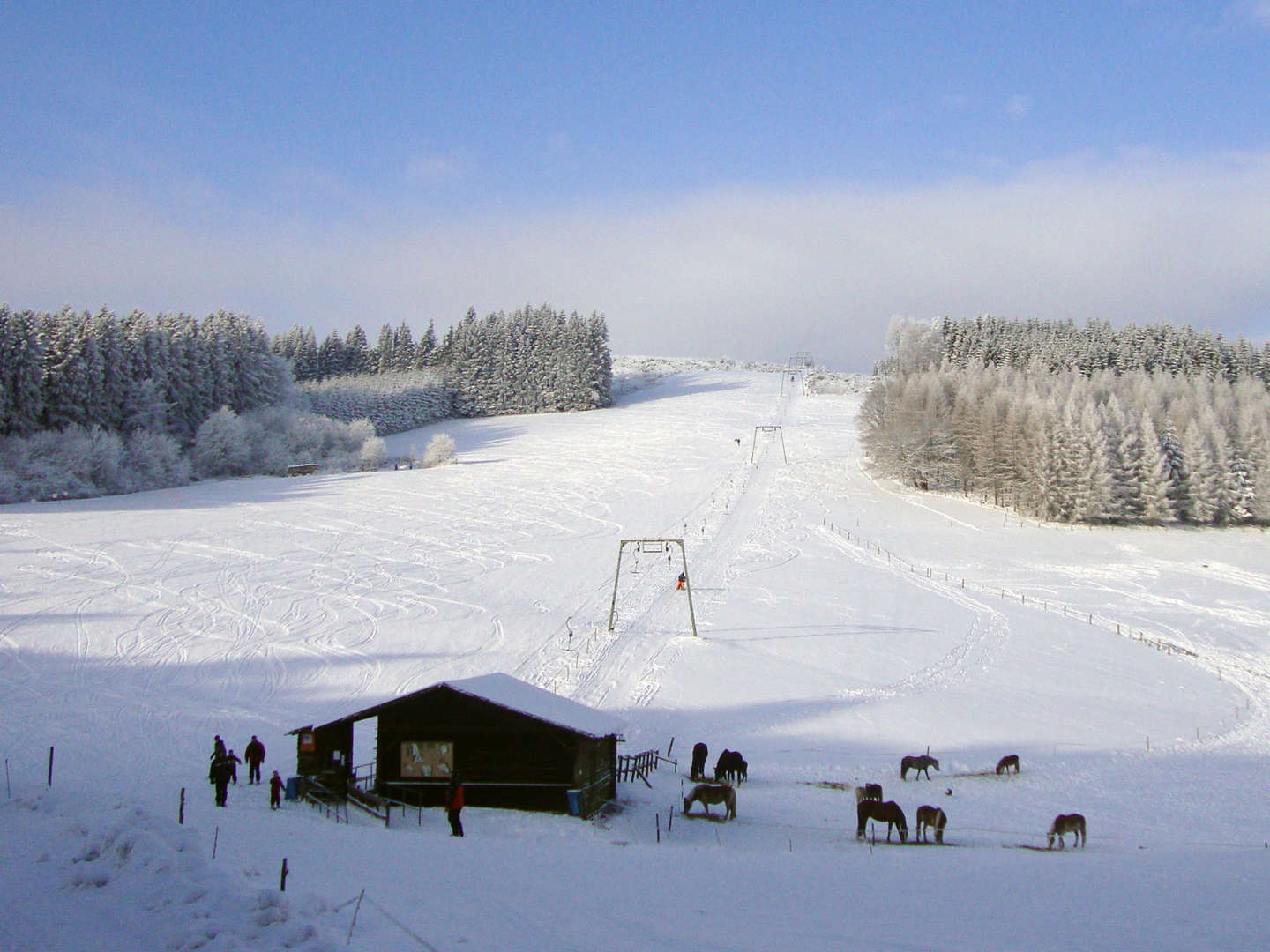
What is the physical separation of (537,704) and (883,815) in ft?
25.6

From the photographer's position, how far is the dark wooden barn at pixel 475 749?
19641mm

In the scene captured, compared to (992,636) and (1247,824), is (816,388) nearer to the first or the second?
(992,636)

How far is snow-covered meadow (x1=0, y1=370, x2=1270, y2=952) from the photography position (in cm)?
1039

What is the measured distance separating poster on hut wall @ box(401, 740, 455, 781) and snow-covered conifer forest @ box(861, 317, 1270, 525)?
180 feet

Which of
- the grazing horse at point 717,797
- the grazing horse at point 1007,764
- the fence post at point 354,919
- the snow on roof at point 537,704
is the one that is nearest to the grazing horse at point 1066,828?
the grazing horse at point 717,797

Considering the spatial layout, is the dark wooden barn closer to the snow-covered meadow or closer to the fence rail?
the snow-covered meadow

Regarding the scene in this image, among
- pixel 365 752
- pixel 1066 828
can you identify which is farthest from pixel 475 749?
pixel 1066 828

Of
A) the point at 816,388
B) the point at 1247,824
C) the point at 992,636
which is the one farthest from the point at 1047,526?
the point at 816,388

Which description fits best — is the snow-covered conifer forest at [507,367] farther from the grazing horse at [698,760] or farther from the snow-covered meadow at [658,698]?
the grazing horse at [698,760]

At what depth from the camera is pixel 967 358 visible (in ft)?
385

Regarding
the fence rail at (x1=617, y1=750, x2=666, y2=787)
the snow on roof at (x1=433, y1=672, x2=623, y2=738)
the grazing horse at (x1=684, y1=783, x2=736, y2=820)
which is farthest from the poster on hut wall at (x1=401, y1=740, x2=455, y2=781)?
the grazing horse at (x1=684, y1=783, x2=736, y2=820)

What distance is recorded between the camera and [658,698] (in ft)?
98.8

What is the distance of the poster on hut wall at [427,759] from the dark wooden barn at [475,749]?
0.02 meters

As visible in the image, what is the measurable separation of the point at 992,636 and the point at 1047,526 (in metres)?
27.9
